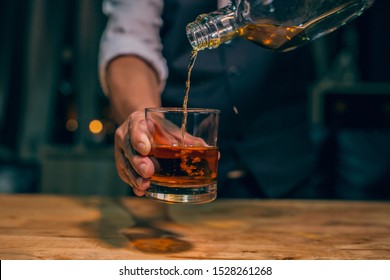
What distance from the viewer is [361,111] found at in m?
3.12

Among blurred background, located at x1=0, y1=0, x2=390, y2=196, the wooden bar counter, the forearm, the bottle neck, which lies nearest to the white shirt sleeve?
the forearm

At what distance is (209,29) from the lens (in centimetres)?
85

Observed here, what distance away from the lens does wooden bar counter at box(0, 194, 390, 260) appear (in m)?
0.88

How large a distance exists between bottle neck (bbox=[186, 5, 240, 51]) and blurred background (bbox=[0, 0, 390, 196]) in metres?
2.33

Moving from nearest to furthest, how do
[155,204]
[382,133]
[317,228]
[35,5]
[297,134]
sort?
[317,228] < [155,204] < [297,134] < [382,133] < [35,5]

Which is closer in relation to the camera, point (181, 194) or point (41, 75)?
point (181, 194)

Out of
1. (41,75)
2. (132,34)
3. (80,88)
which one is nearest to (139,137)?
(132,34)

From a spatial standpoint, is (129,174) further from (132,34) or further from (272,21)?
(132,34)

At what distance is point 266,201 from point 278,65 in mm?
492

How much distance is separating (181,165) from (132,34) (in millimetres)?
695

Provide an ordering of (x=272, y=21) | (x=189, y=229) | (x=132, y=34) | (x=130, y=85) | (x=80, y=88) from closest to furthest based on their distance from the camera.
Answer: (x=272, y=21) < (x=189, y=229) < (x=130, y=85) < (x=132, y=34) < (x=80, y=88)

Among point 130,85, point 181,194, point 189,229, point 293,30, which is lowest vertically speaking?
point 189,229
